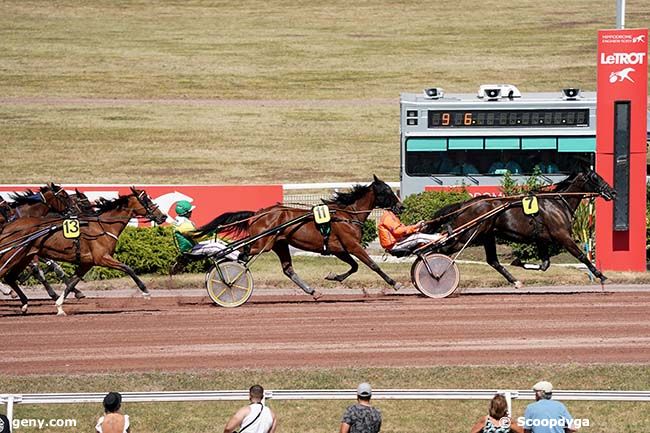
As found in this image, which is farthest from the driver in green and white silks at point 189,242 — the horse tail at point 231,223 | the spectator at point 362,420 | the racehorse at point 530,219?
the spectator at point 362,420

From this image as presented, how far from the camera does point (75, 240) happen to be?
733 inches

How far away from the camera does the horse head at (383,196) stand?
19.3 meters

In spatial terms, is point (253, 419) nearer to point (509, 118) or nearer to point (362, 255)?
point (362, 255)

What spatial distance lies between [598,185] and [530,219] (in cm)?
117

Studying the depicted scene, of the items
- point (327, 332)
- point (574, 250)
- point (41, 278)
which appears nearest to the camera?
point (327, 332)

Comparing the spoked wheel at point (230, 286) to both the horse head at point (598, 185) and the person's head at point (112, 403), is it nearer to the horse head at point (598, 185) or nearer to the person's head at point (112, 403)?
the horse head at point (598, 185)

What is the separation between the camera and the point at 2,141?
42.9 metres

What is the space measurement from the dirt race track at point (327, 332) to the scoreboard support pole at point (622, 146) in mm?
1832

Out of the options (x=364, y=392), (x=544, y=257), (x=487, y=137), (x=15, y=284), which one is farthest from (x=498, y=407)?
(x=487, y=137)

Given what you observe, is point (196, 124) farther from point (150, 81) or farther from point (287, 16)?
point (287, 16)

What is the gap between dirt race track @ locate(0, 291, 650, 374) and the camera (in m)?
15.2

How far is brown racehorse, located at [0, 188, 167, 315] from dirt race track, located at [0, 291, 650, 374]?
0.71 meters

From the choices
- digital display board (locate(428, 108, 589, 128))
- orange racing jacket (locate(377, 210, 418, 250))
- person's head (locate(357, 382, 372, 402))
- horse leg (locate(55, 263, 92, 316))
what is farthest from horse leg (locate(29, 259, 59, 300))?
digital display board (locate(428, 108, 589, 128))

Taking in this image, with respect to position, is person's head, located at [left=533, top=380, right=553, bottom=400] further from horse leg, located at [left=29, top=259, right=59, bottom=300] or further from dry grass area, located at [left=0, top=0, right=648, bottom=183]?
dry grass area, located at [left=0, top=0, right=648, bottom=183]
